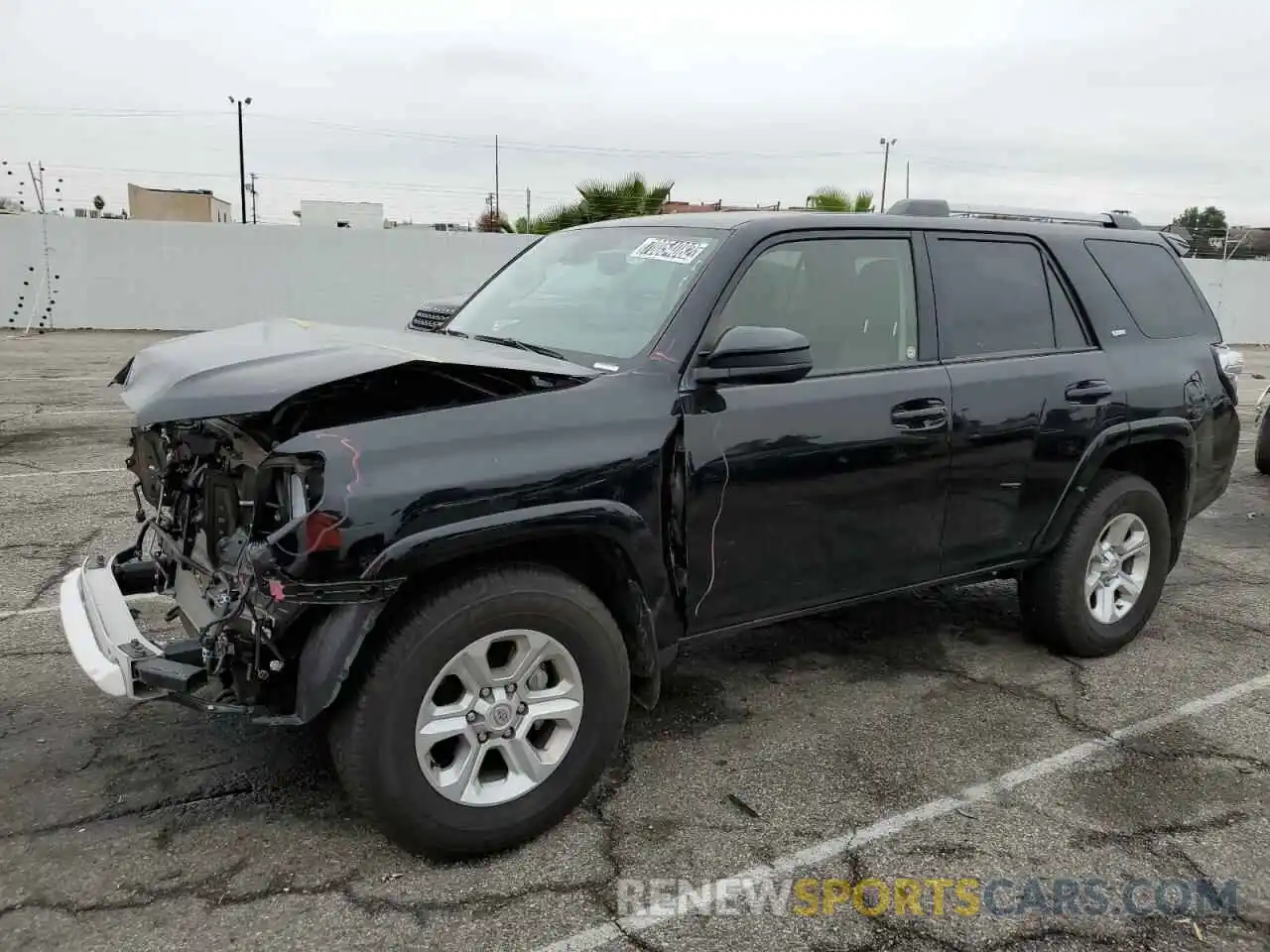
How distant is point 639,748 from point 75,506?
4860 mm

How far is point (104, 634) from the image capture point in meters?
3.06

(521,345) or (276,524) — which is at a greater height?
(521,345)

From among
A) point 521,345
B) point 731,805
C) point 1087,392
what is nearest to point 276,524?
point 521,345

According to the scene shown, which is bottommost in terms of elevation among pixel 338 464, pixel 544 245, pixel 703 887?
pixel 703 887

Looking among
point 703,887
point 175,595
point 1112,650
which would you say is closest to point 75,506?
point 175,595

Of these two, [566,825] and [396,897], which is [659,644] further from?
[396,897]

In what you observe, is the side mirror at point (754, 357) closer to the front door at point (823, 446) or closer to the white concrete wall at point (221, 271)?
the front door at point (823, 446)

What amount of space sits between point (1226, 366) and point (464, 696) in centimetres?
409

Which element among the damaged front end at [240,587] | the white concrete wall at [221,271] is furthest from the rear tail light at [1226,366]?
the white concrete wall at [221,271]

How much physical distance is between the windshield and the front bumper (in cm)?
161

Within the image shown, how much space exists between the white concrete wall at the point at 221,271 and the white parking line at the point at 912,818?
19.6 m

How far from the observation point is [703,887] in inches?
115

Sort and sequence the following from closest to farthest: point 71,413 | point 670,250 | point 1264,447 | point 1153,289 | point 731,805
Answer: point 731,805, point 670,250, point 1153,289, point 1264,447, point 71,413

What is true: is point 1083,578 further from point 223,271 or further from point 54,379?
point 223,271
